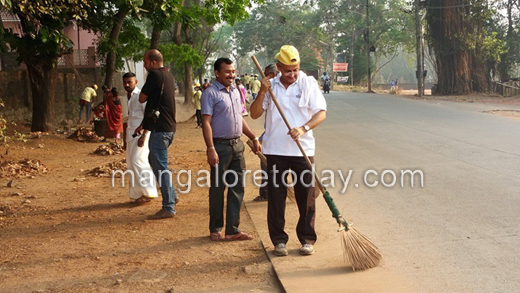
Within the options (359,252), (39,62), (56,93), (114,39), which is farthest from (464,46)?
(359,252)

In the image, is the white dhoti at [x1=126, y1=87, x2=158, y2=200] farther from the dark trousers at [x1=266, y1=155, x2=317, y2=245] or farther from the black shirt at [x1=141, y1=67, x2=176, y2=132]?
the dark trousers at [x1=266, y1=155, x2=317, y2=245]

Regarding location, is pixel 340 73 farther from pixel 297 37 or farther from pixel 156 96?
pixel 156 96

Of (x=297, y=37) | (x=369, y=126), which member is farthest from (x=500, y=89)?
(x=297, y=37)

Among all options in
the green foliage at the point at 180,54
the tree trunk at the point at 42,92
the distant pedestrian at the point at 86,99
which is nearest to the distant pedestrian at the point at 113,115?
the tree trunk at the point at 42,92

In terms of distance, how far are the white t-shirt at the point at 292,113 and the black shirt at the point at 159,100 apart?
2021 millimetres

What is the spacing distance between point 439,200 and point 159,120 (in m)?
3.29

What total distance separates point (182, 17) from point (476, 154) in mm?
9610

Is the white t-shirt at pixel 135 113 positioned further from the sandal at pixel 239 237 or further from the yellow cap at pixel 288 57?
the yellow cap at pixel 288 57

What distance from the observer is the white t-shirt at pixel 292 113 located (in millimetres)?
5582

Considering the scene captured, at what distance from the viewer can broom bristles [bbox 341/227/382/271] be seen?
16.7ft

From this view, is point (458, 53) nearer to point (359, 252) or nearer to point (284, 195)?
point (284, 195)

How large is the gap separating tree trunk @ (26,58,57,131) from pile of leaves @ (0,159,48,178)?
5.95 m

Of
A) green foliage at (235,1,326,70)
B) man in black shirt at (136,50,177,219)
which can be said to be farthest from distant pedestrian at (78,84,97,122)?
green foliage at (235,1,326,70)

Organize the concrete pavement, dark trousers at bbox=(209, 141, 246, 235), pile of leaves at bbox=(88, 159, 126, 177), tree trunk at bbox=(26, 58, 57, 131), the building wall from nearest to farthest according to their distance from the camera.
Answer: the concrete pavement
dark trousers at bbox=(209, 141, 246, 235)
pile of leaves at bbox=(88, 159, 126, 177)
tree trunk at bbox=(26, 58, 57, 131)
the building wall
